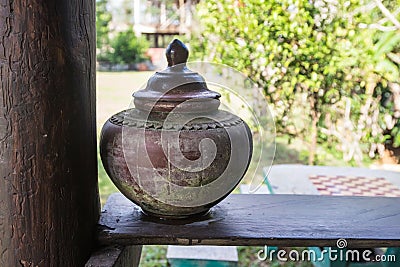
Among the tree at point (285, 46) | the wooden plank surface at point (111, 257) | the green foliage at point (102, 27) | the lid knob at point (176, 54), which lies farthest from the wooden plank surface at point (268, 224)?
the green foliage at point (102, 27)

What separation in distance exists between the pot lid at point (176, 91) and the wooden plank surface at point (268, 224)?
0.23 meters

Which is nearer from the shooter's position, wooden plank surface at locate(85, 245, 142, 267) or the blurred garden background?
wooden plank surface at locate(85, 245, 142, 267)

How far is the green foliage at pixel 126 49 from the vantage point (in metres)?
4.77

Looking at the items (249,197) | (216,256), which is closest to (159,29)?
(216,256)

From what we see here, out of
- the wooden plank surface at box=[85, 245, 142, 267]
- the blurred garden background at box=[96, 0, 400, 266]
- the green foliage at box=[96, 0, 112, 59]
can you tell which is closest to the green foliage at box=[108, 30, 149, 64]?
the green foliage at box=[96, 0, 112, 59]

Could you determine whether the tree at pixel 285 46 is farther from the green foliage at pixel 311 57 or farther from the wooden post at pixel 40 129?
the wooden post at pixel 40 129

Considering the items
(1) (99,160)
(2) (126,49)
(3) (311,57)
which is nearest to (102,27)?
(2) (126,49)

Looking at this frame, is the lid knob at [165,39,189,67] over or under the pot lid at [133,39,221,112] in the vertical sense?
over

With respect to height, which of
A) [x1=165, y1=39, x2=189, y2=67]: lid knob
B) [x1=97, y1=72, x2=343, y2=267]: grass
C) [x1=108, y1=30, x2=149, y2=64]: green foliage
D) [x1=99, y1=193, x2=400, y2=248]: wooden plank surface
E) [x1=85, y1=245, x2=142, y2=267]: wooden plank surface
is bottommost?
[x1=97, y1=72, x2=343, y2=267]: grass

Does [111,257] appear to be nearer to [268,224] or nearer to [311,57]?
[268,224]

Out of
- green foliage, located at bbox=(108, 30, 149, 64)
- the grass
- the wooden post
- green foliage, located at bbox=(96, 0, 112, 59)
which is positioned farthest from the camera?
green foliage, located at bbox=(108, 30, 149, 64)

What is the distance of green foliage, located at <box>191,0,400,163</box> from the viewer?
280cm

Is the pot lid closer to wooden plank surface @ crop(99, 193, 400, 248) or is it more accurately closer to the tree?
wooden plank surface @ crop(99, 193, 400, 248)

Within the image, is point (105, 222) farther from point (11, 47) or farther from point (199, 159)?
point (11, 47)
